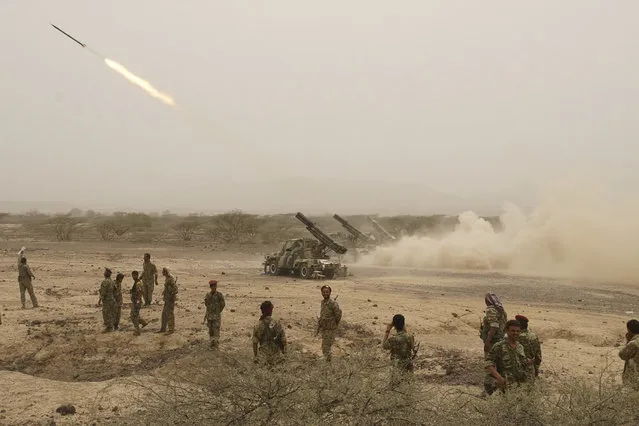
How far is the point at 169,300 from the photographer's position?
1138cm

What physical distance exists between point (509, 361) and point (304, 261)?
19.7 metres

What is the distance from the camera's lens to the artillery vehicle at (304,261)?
2552cm

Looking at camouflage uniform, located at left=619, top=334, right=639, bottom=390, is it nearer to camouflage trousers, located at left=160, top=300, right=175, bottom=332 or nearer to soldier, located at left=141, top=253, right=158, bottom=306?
camouflage trousers, located at left=160, top=300, right=175, bottom=332

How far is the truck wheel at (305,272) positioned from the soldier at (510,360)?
19.2 metres

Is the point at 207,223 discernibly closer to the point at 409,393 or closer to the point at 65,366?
the point at 65,366

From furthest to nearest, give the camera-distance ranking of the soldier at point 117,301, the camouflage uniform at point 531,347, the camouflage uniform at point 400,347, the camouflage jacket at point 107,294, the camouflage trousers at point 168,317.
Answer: the soldier at point 117,301 → the camouflage jacket at point 107,294 → the camouflage trousers at point 168,317 → the camouflage uniform at point 400,347 → the camouflage uniform at point 531,347

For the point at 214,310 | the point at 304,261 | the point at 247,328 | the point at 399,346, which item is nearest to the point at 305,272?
the point at 304,261

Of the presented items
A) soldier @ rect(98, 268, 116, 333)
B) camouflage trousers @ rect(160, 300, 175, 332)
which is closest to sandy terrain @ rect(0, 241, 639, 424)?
camouflage trousers @ rect(160, 300, 175, 332)

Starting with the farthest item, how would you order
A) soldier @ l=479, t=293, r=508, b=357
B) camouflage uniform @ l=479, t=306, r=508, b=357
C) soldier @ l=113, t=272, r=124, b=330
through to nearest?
soldier @ l=113, t=272, r=124, b=330, camouflage uniform @ l=479, t=306, r=508, b=357, soldier @ l=479, t=293, r=508, b=357

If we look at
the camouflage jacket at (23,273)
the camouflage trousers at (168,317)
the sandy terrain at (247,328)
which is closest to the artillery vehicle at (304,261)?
the sandy terrain at (247,328)

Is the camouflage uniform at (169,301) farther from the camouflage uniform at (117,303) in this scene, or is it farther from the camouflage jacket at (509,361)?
the camouflage jacket at (509,361)

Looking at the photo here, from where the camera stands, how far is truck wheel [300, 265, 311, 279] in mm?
25422

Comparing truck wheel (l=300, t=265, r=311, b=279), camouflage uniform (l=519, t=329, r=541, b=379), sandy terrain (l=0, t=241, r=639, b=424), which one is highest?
camouflage uniform (l=519, t=329, r=541, b=379)

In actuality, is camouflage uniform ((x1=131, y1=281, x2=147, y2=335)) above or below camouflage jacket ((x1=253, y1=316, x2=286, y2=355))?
below
